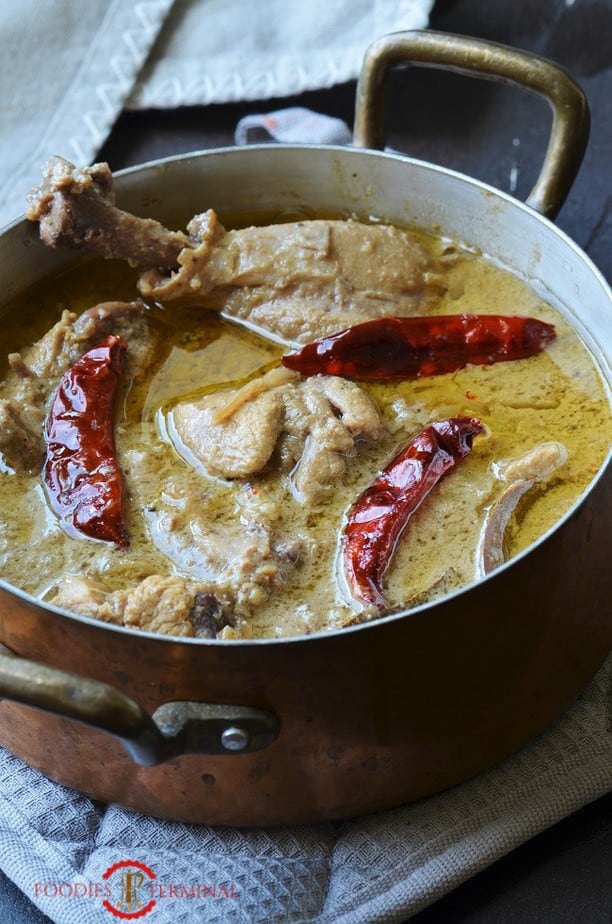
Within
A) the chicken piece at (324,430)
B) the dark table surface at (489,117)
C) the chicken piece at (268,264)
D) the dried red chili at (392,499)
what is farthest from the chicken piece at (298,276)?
the dark table surface at (489,117)

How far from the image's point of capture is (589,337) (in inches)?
84.8

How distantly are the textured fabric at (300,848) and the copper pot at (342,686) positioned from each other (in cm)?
5

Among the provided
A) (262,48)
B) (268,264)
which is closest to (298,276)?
(268,264)

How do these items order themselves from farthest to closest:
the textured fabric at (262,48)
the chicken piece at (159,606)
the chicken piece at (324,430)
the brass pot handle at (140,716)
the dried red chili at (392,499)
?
1. the textured fabric at (262,48)
2. the chicken piece at (324,430)
3. the dried red chili at (392,499)
4. the chicken piece at (159,606)
5. the brass pot handle at (140,716)

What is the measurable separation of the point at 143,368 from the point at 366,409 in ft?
1.53

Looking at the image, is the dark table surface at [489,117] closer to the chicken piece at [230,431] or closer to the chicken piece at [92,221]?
the chicken piece at [92,221]

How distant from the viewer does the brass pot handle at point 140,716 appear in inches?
54.7

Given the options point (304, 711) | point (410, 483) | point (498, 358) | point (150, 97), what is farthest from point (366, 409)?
point (150, 97)

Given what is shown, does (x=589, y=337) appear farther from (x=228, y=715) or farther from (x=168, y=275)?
(x=228, y=715)

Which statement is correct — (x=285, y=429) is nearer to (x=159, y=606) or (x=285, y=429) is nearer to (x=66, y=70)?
(x=159, y=606)

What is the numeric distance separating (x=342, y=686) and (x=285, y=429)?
1.87ft

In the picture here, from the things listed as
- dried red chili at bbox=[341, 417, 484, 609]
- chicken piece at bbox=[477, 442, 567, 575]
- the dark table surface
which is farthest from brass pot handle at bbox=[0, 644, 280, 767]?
the dark table surface

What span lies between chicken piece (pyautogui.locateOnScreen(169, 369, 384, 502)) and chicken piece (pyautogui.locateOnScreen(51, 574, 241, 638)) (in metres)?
0.29

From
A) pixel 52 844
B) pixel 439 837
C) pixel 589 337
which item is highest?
pixel 589 337
